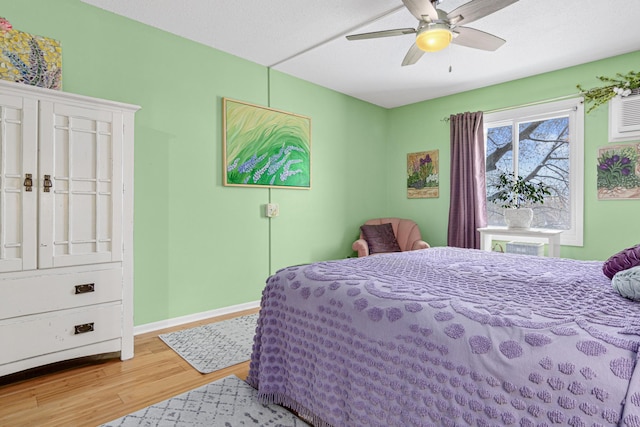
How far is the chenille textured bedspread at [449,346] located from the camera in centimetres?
86

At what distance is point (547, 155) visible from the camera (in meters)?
3.91

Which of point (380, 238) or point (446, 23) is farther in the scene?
point (380, 238)

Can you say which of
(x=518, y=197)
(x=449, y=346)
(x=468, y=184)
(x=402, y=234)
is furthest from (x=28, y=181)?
(x=518, y=197)

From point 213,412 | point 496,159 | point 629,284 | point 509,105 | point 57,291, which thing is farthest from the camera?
point 496,159

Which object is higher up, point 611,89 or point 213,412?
point 611,89

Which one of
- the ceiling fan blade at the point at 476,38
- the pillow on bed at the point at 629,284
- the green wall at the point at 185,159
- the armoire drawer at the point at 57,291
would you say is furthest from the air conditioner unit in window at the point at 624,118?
the armoire drawer at the point at 57,291

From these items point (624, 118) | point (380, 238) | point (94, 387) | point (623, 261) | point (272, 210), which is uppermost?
point (624, 118)

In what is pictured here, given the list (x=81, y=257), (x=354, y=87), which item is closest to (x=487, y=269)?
(x=81, y=257)

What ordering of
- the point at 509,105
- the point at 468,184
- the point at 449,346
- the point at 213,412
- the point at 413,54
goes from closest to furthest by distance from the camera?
the point at 449,346 → the point at 213,412 → the point at 413,54 → the point at 509,105 → the point at 468,184

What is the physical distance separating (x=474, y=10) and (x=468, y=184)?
2468 mm

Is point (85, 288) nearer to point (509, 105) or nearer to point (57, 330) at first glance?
point (57, 330)

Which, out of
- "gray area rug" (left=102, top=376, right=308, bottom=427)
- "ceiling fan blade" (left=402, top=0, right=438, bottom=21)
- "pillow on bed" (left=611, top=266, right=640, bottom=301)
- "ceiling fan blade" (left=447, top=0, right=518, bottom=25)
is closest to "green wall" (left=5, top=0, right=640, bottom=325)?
"gray area rug" (left=102, top=376, right=308, bottom=427)

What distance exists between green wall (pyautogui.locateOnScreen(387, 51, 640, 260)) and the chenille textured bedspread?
→ 6.30 ft

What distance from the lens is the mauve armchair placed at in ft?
13.9
